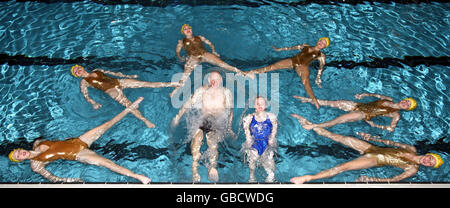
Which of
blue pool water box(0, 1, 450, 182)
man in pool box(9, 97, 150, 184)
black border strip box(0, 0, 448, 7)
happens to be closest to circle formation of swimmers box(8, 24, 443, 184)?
man in pool box(9, 97, 150, 184)

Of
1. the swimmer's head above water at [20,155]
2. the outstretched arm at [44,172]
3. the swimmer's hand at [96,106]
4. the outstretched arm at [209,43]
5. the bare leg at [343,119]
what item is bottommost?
the outstretched arm at [44,172]

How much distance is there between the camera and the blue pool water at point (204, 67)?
12.9ft

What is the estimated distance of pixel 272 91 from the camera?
4.52 meters

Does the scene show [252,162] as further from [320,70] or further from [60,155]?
A: [60,155]

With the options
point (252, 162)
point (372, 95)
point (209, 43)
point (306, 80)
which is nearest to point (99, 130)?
point (252, 162)

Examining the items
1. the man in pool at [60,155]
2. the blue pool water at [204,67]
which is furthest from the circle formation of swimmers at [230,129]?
the blue pool water at [204,67]

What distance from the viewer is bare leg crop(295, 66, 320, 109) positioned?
4.23 metres

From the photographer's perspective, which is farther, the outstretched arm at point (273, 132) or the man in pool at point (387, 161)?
the outstretched arm at point (273, 132)

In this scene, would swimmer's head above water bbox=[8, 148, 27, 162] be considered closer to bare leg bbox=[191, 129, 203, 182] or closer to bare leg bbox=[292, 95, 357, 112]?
bare leg bbox=[191, 129, 203, 182]

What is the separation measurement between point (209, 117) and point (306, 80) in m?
1.40

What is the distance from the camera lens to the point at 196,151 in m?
3.78

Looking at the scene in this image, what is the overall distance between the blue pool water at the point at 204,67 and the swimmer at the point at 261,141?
0.12 meters

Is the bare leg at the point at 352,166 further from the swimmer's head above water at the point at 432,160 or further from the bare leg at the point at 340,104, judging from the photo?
the bare leg at the point at 340,104
